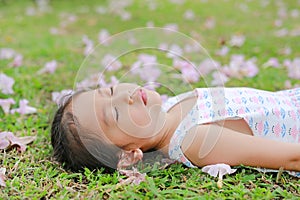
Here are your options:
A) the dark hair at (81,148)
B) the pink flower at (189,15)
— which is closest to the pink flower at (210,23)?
the pink flower at (189,15)

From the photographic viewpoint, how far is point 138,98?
7.08ft

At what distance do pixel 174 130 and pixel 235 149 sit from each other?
1.14ft

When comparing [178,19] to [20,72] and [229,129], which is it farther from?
[229,129]

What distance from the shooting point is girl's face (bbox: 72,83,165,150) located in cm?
209

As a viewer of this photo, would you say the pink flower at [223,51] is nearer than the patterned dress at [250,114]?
No

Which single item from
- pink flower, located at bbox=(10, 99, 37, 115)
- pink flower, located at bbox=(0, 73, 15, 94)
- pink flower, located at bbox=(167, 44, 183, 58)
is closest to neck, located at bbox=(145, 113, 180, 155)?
pink flower, located at bbox=(10, 99, 37, 115)

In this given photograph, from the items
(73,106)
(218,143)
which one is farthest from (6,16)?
(218,143)

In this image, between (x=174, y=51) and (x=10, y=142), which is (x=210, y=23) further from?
(x=10, y=142)

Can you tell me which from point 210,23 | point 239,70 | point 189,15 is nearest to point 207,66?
point 239,70

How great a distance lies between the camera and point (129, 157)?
84.0 inches

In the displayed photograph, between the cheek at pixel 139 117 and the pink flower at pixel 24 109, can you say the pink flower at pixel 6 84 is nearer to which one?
the pink flower at pixel 24 109

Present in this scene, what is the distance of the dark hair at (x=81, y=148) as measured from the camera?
2.06 metres

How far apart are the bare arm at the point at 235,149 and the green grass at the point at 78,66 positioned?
6 cm

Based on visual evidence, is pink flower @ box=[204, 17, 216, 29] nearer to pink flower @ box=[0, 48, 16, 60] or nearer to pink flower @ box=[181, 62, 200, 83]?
pink flower @ box=[181, 62, 200, 83]
